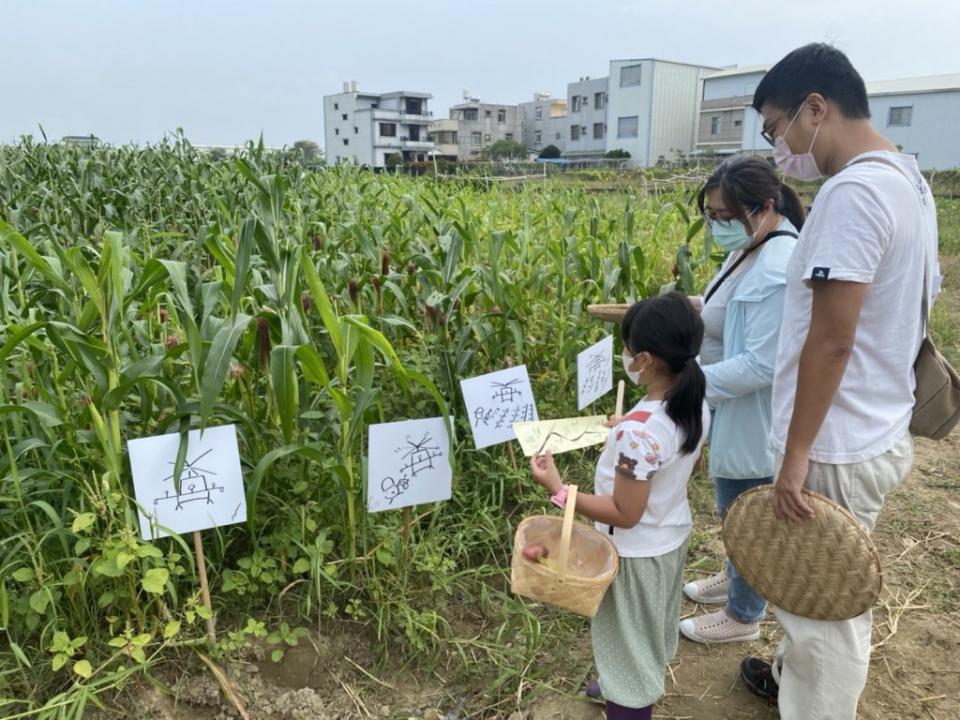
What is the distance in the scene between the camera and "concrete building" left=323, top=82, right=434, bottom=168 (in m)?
51.2

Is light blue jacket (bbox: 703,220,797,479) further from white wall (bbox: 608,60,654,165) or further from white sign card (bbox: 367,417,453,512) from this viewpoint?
white wall (bbox: 608,60,654,165)

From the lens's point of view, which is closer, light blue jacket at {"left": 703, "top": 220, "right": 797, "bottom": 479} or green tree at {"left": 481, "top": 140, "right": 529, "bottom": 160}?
light blue jacket at {"left": 703, "top": 220, "right": 797, "bottom": 479}

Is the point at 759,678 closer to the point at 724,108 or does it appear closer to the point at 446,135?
the point at 724,108

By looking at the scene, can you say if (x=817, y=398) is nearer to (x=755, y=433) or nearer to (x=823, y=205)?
(x=823, y=205)

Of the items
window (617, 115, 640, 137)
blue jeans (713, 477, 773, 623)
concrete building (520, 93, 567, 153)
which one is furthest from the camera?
concrete building (520, 93, 567, 153)

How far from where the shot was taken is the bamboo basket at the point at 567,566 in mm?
1361

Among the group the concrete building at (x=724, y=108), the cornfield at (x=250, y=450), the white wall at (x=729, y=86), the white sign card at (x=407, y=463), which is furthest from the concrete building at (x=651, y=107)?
the white sign card at (x=407, y=463)

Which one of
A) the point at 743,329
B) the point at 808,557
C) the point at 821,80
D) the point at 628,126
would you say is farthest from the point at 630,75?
the point at 808,557

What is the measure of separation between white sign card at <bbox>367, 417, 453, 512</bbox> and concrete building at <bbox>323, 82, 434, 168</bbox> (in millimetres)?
50780

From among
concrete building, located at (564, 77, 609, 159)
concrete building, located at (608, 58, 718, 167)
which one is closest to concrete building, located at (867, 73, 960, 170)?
concrete building, located at (608, 58, 718, 167)

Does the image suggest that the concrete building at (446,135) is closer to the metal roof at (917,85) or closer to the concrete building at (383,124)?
the concrete building at (383,124)

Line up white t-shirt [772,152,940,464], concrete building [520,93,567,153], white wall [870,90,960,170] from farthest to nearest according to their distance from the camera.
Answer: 1. concrete building [520,93,567,153]
2. white wall [870,90,960,170]
3. white t-shirt [772,152,940,464]

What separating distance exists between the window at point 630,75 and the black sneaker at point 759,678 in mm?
45649

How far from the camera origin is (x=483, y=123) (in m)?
58.4
